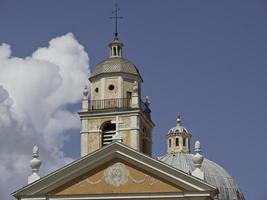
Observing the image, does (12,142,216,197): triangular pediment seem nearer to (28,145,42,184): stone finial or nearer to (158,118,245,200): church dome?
(28,145,42,184): stone finial

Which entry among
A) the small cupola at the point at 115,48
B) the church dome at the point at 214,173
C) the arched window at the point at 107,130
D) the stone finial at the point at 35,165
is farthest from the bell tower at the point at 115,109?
the church dome at the point at 214,173

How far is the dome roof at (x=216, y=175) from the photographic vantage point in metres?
69.6

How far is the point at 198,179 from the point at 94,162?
15.8 feet

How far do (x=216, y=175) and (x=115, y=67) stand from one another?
80.7 ft

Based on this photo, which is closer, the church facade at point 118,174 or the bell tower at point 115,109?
the church facade at point 118,174

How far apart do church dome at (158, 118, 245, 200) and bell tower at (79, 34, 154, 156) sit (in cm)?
2091

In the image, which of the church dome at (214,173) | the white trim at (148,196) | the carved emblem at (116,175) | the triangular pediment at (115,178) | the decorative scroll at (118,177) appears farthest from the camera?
the church dome at (214,173)

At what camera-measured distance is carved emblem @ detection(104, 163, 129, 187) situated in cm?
4000

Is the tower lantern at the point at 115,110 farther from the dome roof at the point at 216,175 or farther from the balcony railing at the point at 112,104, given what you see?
the dome roof at the point at 216,175

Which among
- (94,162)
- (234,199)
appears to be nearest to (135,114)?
(94,162)

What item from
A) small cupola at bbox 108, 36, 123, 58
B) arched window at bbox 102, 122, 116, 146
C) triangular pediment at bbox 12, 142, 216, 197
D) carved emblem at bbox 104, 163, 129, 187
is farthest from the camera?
small cupola at bbox 108, 36, 123, 58

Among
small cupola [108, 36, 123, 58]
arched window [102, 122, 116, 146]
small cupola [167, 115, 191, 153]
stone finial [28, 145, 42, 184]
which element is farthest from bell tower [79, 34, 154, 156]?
small cupola [167, 115, 191, 153]

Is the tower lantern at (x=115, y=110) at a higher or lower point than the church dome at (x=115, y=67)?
lower

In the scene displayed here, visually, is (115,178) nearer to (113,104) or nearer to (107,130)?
(107,130)
